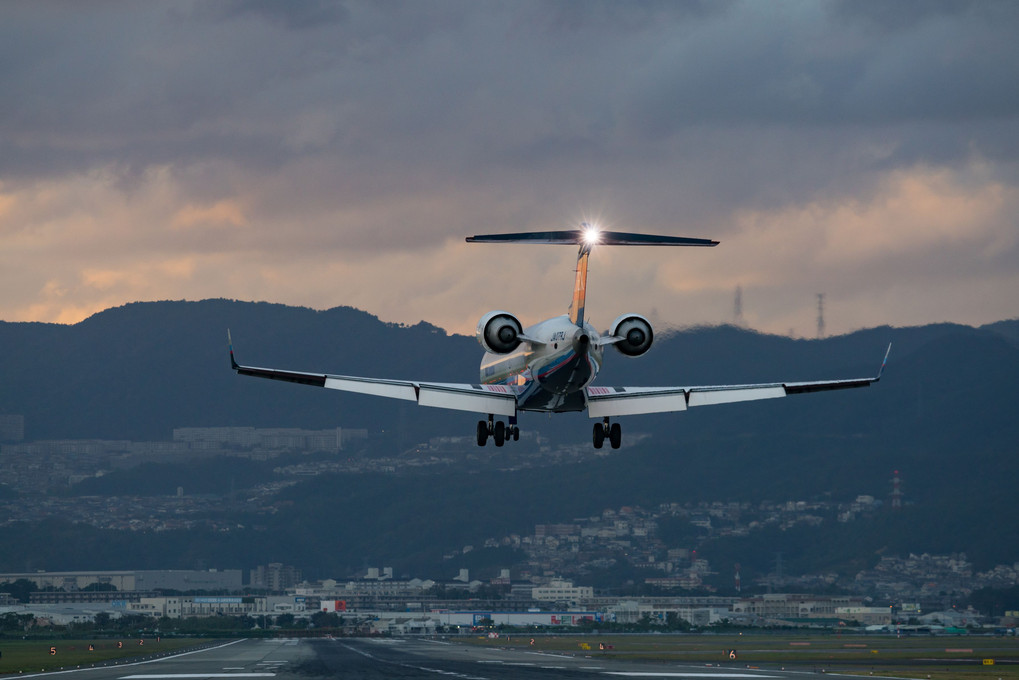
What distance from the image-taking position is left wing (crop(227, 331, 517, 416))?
2678 inches

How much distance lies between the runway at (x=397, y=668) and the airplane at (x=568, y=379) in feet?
119

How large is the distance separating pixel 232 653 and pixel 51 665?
106 feet

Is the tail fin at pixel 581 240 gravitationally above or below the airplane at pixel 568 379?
above

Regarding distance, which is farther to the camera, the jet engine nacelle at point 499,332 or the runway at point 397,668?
the runway at point 397,668

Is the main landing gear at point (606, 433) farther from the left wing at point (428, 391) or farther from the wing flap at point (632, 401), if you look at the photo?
the left wing at point (428, 391)

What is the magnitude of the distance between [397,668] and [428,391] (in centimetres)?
5744

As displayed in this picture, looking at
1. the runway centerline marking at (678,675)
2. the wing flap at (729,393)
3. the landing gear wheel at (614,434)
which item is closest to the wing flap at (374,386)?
the landing gear wheel at (614,434)

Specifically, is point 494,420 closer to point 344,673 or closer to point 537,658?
point 344,673

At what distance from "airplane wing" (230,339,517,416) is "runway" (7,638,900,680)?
35.5m

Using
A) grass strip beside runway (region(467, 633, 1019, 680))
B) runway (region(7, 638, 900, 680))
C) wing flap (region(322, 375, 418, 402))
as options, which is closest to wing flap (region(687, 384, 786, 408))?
wing flap (region(322, 375, 418, 402))

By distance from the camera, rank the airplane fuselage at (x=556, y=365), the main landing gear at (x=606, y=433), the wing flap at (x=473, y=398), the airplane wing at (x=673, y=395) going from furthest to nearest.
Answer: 1. the main landing gear at (x=606, y=433)
2. the airplane wing at (x=673, y=395)
3. the wing flap at (x=473, y=398)
4. the airplane fuselage at (x=556, y=365)

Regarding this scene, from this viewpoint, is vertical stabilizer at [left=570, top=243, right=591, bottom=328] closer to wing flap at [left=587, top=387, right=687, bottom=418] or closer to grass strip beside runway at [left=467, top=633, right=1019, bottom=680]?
wing flap at [left=587, top=387, right=687, bottom=418]

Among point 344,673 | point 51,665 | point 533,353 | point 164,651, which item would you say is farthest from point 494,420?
point 164,651

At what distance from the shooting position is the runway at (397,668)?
108 metres
